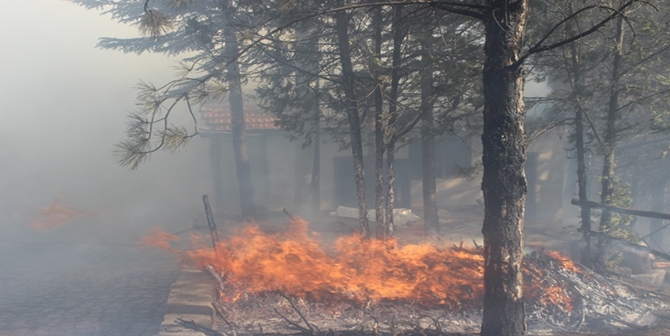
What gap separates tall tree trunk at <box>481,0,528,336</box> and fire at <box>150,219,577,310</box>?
125 inches

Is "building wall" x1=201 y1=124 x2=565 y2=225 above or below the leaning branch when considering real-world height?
below

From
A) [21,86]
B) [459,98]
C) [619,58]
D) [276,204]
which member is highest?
[21,86]

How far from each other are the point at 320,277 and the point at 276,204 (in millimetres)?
14271

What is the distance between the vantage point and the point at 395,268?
9148mm

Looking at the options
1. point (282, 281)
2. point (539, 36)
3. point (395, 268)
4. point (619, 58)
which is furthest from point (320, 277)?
point (619, 58)

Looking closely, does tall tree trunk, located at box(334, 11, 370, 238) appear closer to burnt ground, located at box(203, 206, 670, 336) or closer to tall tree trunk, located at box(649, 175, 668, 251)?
burnt ground, located at box(203, 206, 670, 336)

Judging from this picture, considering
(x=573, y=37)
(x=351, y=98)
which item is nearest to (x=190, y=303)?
(x=351, y=98)

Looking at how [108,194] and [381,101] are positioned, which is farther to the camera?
[108,194]

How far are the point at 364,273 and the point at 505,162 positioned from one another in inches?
179

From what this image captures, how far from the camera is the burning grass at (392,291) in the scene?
8.10m

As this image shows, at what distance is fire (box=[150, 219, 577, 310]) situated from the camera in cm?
850

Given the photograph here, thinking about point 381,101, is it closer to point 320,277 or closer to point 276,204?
point 320,277

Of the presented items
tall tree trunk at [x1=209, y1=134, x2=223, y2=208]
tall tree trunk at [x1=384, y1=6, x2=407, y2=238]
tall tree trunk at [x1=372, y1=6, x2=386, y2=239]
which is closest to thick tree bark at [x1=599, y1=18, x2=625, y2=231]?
tall tree trunk at [x1=384, y1=6, x2=407, y2=238]

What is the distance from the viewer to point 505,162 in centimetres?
518
